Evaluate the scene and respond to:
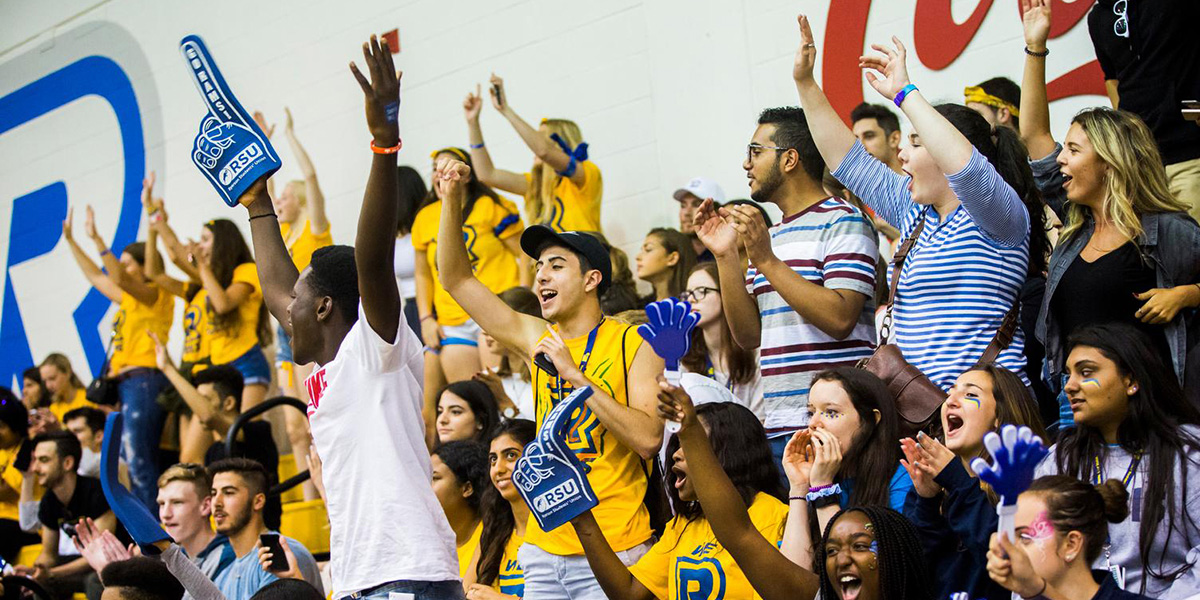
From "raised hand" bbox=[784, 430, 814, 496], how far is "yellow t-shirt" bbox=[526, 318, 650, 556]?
1.37 feet

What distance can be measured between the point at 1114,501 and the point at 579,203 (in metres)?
3.91

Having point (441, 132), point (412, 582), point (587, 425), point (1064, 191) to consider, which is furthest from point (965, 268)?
point (441, 132)

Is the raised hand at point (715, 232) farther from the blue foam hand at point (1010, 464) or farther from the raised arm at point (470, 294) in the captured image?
the blue foam hand at point (1010, 464)

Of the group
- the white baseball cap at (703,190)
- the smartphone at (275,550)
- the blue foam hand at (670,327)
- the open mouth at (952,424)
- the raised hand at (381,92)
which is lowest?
the smartphone at (275,550)

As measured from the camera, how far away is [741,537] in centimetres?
315

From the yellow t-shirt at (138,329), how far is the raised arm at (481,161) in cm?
259

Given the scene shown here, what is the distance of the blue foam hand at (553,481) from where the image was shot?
122 inches

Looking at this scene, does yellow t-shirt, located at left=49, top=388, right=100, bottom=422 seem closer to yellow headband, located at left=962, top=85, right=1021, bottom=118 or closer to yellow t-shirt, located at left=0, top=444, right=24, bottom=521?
Result: yellow t-shirt, located at left=0, top=444, right=24, bottom=521

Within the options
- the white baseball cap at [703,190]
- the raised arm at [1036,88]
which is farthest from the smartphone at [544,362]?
the white baseball cap at [703,190]

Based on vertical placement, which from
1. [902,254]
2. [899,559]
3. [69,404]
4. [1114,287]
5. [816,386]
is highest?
[902,254]

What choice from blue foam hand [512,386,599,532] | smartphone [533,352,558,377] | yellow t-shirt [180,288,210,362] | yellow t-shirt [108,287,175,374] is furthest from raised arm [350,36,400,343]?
yellow t-shirt [108,287,175,374]

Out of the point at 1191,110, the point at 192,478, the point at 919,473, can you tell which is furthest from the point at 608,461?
the point at 192,478

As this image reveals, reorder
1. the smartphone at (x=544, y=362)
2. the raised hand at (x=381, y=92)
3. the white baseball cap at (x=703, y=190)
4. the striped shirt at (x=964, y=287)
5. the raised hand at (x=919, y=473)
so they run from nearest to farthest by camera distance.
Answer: the raised hand at (x=381, y=92) < the raised hand at (x=919, y=473) < the smartphone at (x=544, y=362) < the striped shirt at (x=964, y=287) < the white baseball cap at (x=703, y=190)

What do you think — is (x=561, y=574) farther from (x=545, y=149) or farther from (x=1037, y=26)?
(x=545, y=149)
